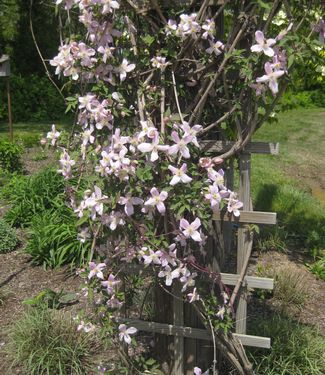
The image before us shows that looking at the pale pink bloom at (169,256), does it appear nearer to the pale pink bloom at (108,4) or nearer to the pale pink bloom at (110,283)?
the pale pink bloom at (110,283)

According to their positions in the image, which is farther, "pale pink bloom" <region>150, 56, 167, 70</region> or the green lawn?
the green lawn

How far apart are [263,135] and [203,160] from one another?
7617 mm

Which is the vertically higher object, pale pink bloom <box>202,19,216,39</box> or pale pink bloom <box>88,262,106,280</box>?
pale pink bloom <box>202,19,216,39</box>

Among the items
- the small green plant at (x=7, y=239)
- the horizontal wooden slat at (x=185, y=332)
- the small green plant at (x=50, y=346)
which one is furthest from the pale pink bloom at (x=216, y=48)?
the small green plant at (x=7, y=239)

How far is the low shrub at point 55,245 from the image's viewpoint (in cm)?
423

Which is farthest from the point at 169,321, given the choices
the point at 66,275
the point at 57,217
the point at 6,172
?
the point at 6,172

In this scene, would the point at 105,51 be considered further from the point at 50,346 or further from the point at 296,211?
the point at 296,211

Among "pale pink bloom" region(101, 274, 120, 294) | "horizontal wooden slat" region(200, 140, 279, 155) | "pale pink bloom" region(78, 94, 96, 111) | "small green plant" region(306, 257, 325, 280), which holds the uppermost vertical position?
"pale pink bloom" region(78, 94, 96, 111)

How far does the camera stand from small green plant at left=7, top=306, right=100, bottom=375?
9.37 ft

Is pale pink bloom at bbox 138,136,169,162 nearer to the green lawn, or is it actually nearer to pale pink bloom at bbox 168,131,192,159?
pale pink bloom at bbox 168,131,192,159

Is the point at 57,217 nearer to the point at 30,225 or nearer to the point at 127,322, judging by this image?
the point at 30,225

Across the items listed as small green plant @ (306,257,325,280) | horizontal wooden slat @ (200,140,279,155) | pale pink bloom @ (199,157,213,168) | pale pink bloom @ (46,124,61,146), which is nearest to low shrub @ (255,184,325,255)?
small green plant @ (306,257,325,280)

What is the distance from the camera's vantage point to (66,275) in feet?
13.5

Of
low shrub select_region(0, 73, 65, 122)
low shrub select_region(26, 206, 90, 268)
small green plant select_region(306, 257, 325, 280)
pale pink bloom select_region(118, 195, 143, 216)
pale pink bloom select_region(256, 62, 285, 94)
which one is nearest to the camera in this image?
pale pink bloom select_region(256, 62, 285, 94)
